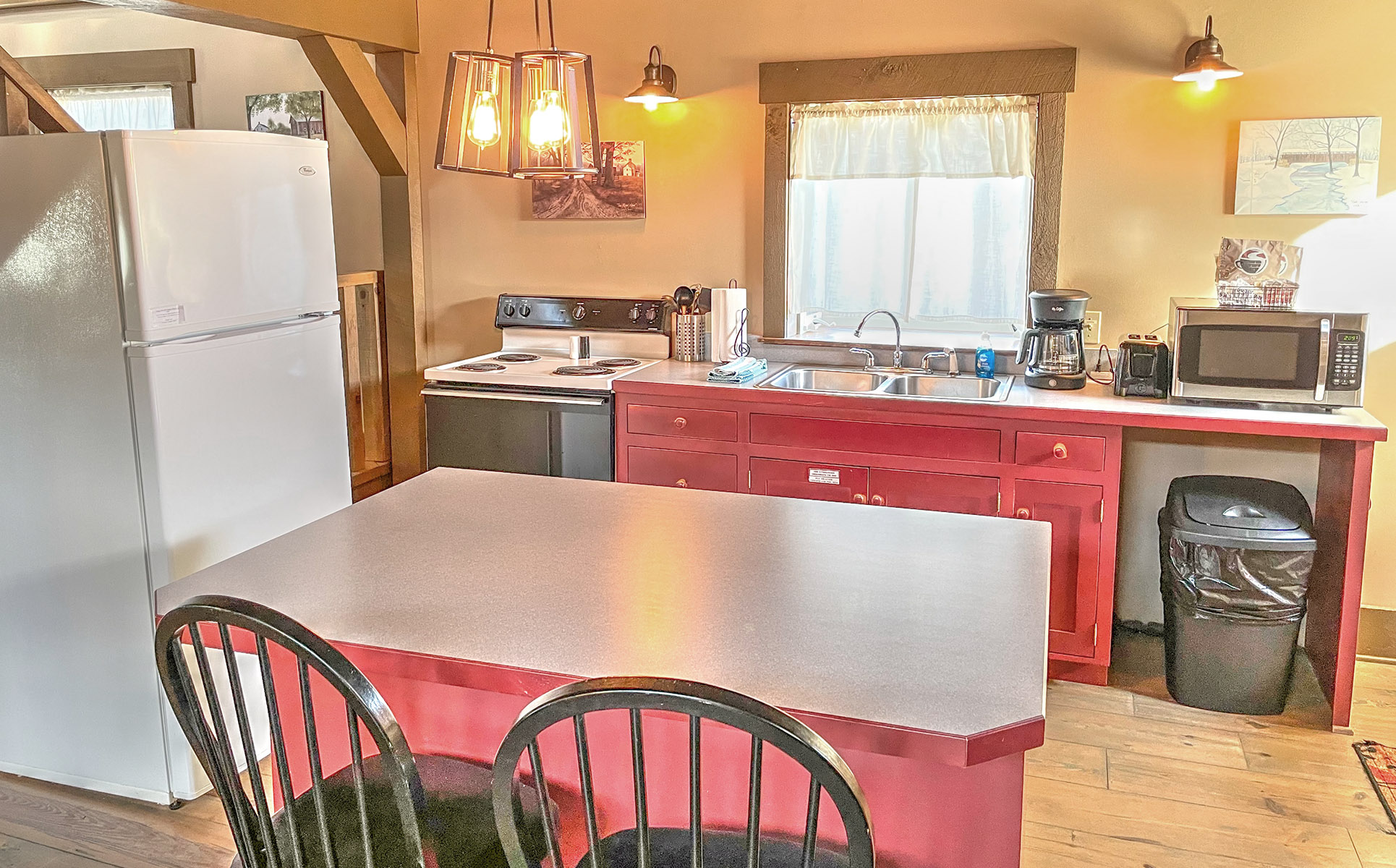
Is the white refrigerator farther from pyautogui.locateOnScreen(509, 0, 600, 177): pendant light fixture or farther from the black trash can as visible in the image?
the black trash can

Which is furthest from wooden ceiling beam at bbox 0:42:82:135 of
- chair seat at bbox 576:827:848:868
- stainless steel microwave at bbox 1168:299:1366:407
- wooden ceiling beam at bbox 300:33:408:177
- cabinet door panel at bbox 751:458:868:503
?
stainless steel microwave at bbox 1168:299:1366:407

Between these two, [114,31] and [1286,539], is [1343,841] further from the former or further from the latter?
[114,31]

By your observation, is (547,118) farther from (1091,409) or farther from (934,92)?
(934,92)

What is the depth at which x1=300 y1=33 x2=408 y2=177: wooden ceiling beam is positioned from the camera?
3891 millimetres

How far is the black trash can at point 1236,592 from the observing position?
119 inches

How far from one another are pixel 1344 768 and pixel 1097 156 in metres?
1.93

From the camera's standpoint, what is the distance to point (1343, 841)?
2.53 meters

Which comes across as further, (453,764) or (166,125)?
(166,125)

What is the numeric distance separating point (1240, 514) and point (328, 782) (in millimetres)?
2520

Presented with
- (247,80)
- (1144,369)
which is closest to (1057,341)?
(1144,369)

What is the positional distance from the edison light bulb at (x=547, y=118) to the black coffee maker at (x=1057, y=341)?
6.64 feet

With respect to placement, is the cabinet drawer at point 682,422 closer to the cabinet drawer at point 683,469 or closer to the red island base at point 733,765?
the cabinet drawer at point 683,469

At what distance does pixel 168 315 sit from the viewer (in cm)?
261

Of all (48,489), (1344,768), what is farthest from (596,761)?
(1344,768)
